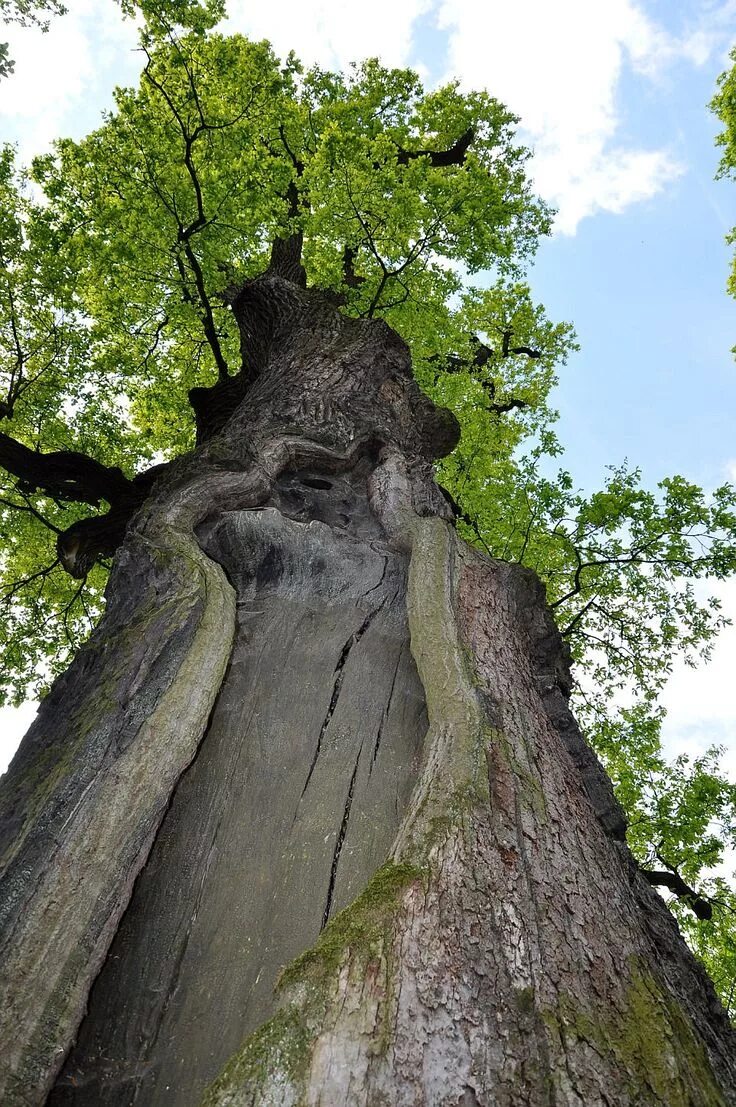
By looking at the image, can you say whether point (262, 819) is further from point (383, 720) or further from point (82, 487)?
point (82, 487)

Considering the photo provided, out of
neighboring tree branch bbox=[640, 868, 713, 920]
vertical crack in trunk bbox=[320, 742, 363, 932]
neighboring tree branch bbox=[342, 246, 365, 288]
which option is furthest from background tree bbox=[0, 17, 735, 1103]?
neighboring tree branch bbox=[640, 868, 713, 920]

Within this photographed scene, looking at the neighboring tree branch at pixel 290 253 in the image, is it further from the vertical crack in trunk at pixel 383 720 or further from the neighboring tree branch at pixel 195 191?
the vertical crack in trunk at pixel 383 720

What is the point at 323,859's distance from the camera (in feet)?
5.92

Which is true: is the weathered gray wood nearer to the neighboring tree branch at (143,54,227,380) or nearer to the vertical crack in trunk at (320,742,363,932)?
the vertical crack in trunk at (320,742,363,932)

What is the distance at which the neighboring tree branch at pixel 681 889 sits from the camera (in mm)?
7957

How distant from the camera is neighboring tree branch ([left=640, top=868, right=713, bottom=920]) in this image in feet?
26.1

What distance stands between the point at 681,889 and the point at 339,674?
821cm

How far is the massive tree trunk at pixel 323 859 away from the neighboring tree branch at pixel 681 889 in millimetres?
6600

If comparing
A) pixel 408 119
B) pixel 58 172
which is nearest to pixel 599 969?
pixel 58 172

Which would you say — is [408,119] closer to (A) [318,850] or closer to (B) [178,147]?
(B) [178,147]

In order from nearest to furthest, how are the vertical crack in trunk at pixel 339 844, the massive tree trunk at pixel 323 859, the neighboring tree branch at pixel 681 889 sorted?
the massive tree trunk at pixel 323 859, the vertical crack in trunk at pixel 339 844, the neighboring tree branch at pixel 681 889

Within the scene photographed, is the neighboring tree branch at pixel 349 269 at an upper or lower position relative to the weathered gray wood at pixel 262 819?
upper

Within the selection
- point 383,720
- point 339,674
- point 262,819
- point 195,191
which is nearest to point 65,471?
point 195,191

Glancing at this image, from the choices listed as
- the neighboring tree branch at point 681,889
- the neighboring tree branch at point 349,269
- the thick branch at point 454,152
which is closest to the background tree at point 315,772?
the neighboring tree branch at point 349,269
